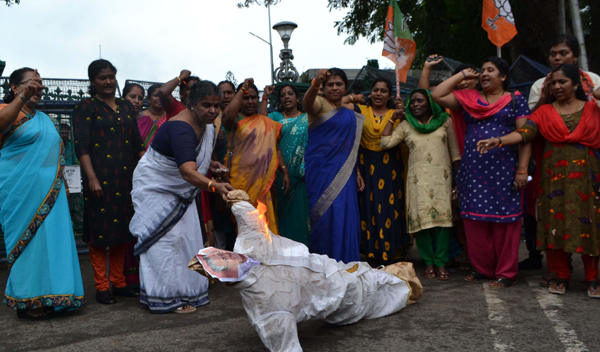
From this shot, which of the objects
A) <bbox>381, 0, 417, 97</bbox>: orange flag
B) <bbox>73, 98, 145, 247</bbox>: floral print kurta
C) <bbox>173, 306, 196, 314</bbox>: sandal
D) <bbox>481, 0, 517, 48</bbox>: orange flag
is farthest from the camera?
<bbox>481, 0, 517, 48</bbox>: orange flag

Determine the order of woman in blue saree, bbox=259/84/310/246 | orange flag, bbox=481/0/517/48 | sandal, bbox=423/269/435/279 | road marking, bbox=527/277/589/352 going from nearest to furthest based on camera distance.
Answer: road marking, bbox=527/277/589/352, sandal, bbox=423/269/435/279, woman in blue saree, bbox=259/84/310/246, orange flag, bbox=481/0/517/48

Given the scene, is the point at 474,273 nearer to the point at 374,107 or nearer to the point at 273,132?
the point at 374,107


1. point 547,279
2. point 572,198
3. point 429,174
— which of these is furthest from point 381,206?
point 572,198

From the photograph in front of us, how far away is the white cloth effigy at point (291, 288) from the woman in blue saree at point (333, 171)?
100 centimetres

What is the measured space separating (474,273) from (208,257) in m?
2.77

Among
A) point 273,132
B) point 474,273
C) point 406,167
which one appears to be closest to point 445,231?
point 474,273

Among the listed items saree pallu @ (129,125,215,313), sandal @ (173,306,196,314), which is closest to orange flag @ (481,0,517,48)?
saree pallu @ (129,125,215,313)

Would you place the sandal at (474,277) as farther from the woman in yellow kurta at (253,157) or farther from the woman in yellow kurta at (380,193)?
the woman in yellow kurta at (253,157)

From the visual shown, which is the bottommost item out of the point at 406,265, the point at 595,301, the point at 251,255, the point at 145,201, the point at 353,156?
the point at 595,301

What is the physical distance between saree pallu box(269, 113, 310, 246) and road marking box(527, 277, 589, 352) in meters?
2.10

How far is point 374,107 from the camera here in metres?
5.18

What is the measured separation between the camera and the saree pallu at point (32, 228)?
362 cm

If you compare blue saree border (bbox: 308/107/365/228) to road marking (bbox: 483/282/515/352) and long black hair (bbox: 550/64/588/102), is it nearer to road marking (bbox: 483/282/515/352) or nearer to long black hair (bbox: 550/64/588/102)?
road marking (bbox: 483/282/515/352)

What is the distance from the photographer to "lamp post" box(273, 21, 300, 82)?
37.0 feet
